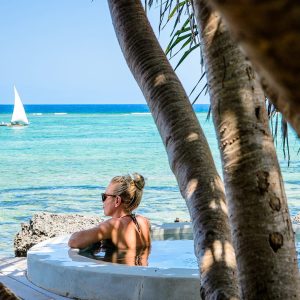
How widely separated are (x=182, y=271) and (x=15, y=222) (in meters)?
11.5

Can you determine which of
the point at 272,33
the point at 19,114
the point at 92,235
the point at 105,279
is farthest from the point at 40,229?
the point at 19,114

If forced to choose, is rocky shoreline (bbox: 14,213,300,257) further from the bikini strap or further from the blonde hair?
the blonde hair

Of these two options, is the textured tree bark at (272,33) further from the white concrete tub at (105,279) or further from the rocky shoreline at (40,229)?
the rocky shoreline at (40,229)

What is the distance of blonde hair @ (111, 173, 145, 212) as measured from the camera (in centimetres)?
522

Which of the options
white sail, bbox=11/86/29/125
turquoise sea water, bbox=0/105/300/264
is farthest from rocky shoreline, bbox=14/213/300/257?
white sail, bbox=11/86/29/125

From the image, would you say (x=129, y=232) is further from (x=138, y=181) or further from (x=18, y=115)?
(x=18, y=115)

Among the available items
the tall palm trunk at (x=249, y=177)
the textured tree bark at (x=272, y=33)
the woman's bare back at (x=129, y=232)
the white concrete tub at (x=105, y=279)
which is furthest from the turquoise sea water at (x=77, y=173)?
the textured tree bark at (x=272, y=33)

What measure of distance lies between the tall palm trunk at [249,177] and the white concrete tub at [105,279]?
9.05 feet

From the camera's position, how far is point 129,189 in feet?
17.1

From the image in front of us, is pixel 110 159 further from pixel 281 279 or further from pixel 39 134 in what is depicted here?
pixel 281 279

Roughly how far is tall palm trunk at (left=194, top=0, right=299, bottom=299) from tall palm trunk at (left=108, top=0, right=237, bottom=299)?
0.65 feet

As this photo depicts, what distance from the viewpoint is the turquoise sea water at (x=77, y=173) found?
687 inches

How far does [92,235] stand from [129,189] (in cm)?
46

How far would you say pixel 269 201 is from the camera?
141cm
